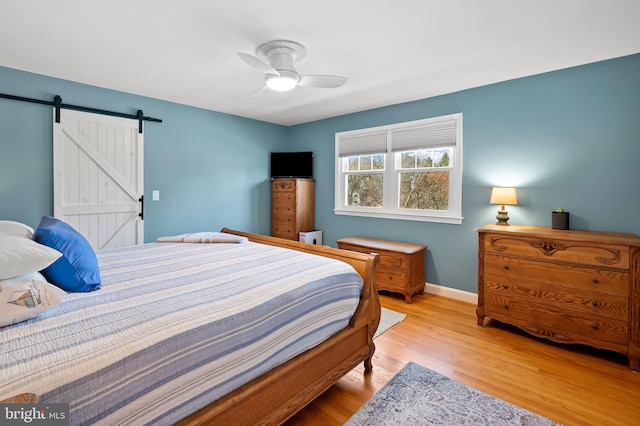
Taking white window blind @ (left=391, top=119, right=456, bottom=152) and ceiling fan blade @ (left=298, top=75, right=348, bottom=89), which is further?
white window blind @ (left=391, top=119, right=456, bottom=152)

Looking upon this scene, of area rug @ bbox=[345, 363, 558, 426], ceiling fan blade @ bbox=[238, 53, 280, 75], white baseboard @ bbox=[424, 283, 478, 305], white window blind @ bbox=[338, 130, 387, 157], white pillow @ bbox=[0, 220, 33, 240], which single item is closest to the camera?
area rug @ bbox=[345, 363, 558, 426]

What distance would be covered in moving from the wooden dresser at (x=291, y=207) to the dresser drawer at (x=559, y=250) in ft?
8.96

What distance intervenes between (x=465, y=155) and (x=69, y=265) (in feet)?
12.1

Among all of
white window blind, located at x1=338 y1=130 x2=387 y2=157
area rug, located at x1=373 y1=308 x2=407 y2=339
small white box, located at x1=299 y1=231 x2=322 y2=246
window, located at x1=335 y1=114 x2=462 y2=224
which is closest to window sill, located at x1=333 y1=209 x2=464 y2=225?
window, located at x1=335 y1=114 x2=462 y2=224

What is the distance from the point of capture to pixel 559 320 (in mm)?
2549

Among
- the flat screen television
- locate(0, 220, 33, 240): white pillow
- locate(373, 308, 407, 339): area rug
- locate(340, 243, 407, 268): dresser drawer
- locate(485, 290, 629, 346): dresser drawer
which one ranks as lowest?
locate(373, 308, 407, 339): area rug

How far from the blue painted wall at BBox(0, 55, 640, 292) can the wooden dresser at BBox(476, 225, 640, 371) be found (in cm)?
50

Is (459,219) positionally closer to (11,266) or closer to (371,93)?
(371,93)

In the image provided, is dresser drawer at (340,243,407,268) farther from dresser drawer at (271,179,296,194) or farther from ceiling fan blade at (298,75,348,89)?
ceiling fan blade at (298,75,348,89)

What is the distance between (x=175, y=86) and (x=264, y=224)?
2479 millimetres

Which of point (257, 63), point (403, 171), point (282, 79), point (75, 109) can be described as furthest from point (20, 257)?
point (403, 171)

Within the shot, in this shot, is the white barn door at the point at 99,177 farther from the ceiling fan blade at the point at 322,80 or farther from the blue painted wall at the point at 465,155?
the ceiling fan blade at the point at 322,80

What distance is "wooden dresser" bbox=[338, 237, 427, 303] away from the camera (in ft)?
11.7

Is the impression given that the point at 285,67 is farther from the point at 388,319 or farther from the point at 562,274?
the point at 562,274
